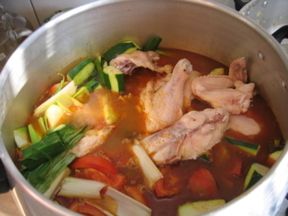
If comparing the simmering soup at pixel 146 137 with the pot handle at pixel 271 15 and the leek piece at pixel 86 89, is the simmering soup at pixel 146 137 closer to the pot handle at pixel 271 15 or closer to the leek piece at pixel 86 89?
the leek piece at pixel 86 89

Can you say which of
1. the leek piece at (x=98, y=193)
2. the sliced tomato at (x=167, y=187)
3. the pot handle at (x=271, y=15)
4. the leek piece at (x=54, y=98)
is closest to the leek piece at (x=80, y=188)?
the leek piece at (x=98, y=193)

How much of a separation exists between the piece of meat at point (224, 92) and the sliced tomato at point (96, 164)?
27 centimetres

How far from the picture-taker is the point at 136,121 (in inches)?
38.2

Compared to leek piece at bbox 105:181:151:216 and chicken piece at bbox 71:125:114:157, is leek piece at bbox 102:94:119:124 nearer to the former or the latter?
chicken piece at bbox 71:125:114:157

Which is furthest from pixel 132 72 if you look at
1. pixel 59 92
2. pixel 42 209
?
pixel 42 209

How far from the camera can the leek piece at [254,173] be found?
2.75 ft

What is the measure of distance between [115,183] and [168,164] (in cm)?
12

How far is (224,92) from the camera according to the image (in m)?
0.97

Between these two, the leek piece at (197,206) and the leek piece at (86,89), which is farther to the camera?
the leek piece at (86,89)

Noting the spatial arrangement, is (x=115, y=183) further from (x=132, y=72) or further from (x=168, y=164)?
(x=132, y=72)

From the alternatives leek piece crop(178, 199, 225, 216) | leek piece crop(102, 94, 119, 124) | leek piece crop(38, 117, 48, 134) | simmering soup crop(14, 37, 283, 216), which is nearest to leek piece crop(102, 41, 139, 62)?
simmering soup crop(14, 37, 283, 216)

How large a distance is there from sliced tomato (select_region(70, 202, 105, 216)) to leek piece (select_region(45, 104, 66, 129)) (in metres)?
0.21

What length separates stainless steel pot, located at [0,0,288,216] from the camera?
2.95 feet

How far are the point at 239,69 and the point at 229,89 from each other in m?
0.06
